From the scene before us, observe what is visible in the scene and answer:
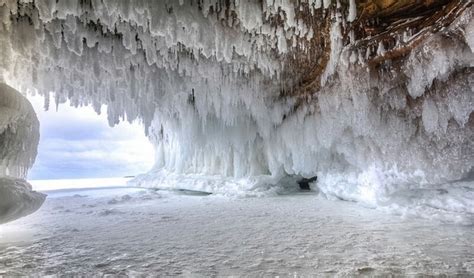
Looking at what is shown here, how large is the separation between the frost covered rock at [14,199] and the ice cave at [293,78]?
0.05 ft

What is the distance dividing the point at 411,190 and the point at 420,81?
2402 mm

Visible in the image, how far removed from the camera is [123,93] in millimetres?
8398

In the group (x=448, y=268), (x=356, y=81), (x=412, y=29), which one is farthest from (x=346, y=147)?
(x=448, y=268)

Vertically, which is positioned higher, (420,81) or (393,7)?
(393,7)

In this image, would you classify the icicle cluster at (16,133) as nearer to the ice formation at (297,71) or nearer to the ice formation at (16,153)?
the ice formation at (16,153)

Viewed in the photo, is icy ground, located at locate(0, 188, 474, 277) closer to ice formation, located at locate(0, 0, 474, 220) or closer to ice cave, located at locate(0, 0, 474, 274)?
ice cave, located at locate(0, 0, 474, 274)

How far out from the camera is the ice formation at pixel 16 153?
3.68m

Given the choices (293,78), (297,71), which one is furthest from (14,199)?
(293,78)

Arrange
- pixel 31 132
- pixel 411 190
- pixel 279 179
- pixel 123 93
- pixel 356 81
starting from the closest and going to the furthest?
pixel 31 132, pixel 356 81, pixel 411 190, pixel 123 93, pixel 279 179

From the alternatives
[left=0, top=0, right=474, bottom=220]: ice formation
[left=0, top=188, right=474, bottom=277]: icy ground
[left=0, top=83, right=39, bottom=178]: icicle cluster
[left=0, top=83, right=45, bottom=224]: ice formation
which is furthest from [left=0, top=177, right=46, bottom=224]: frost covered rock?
[left=0, top=0, right=474, bottom=220]: ice formation

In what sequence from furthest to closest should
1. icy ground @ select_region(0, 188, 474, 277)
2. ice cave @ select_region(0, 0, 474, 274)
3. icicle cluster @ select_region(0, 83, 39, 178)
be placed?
ice cave @ select_region(0, 0, 474, 274) < icicle cluster @ select_region(0, 83, 39, 178) < icy ground @ select_region(0, 188, 474, 277)

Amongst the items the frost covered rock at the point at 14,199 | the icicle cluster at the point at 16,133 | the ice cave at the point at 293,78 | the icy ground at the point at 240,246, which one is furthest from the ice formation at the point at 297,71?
the frost covered rock at the point at 14,199

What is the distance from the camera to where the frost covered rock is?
358cm

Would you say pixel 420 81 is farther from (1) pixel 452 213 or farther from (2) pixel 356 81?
(1) pixel 452 213
